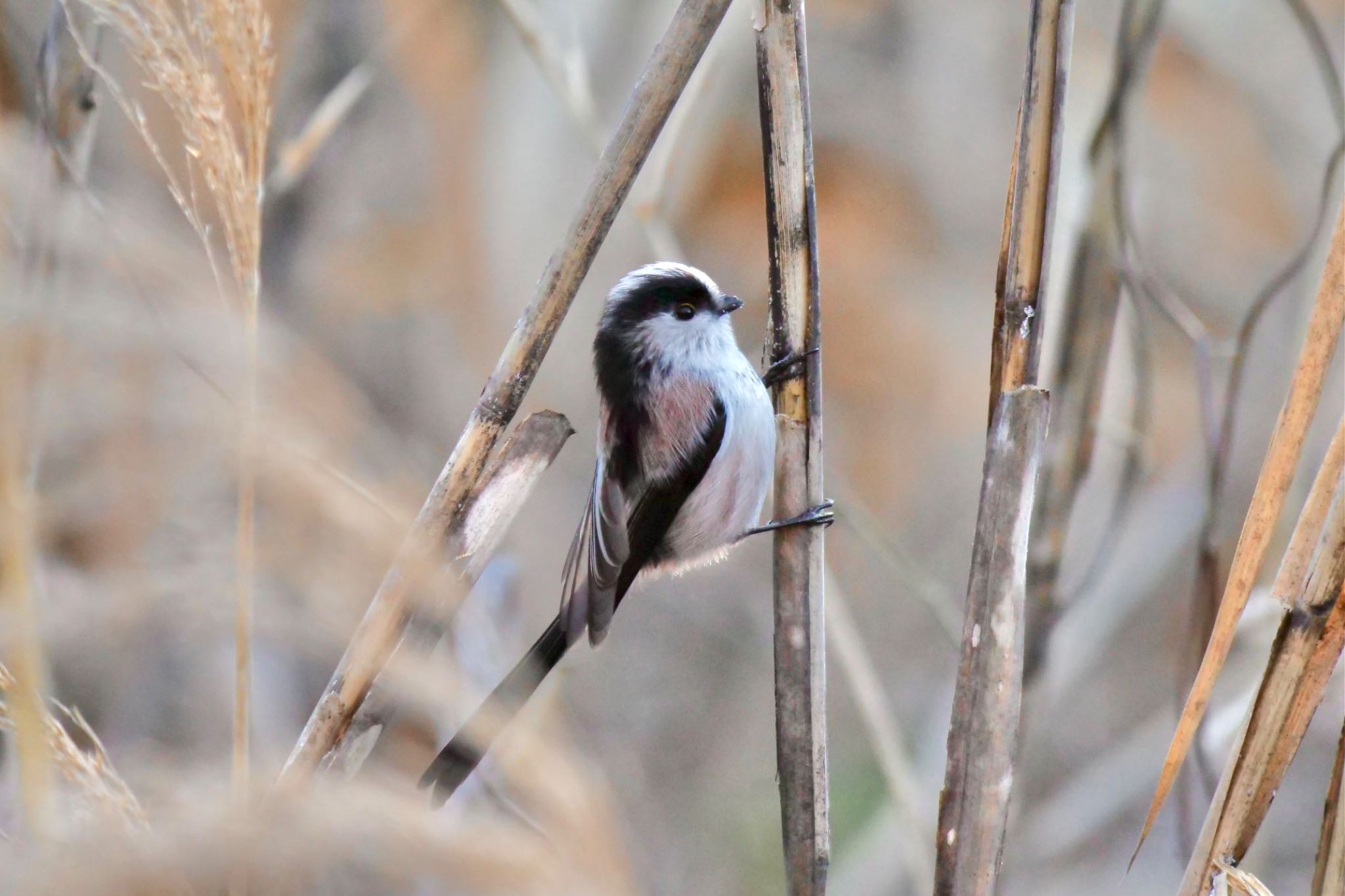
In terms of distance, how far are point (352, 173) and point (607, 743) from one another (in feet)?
4.53

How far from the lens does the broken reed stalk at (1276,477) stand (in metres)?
0.96

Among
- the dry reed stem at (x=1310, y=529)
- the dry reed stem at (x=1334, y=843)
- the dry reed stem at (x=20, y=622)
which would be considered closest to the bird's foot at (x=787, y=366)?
the dry reed stem at (x=1310, y=529)

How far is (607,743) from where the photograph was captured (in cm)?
240

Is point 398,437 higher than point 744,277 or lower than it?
lower

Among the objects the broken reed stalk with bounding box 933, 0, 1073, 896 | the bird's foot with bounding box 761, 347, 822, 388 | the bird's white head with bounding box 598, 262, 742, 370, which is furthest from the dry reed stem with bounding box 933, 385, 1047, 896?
the bird's white head with bounding box 598, 262, 742, 370

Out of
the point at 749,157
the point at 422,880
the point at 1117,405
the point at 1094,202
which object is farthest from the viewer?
the point at 749,157

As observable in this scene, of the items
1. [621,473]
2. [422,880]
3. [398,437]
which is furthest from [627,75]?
[422,880]

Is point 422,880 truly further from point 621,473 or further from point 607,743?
point 607,743

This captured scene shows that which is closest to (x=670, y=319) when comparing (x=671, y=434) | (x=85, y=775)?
(x=671, y=434)

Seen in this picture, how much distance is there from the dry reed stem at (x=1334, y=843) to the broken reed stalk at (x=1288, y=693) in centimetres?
4

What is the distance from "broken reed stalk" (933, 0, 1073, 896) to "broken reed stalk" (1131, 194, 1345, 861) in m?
0.14

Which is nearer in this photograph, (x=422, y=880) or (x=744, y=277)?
(x=422, y=880)

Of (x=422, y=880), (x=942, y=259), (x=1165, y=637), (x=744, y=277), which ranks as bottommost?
(x=422, y=880)

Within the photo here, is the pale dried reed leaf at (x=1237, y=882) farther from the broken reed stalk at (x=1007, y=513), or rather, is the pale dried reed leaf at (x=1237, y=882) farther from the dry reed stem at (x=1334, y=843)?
the broken reed stalk at (x=1007, y=513)
